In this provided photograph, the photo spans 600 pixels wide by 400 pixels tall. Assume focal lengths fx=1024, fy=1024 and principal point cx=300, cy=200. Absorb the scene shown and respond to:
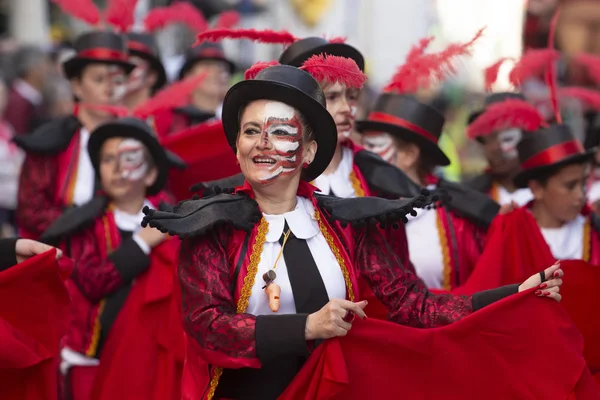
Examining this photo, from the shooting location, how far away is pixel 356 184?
536 centimetres

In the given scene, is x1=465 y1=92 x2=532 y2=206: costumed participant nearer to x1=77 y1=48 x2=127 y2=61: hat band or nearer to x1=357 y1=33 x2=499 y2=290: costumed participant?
x1=357 y1=33 x2=499 y2=290: costumed participant

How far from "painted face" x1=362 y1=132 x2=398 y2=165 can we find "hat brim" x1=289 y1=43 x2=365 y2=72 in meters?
1.04

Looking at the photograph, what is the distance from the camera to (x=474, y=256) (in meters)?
6.06

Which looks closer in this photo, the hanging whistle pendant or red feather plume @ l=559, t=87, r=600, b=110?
the hanging whistle pendant

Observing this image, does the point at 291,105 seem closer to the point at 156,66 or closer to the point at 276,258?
the point at 276,258

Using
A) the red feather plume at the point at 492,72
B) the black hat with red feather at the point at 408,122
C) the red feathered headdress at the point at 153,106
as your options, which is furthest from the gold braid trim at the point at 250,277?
the red feathered headdress at the point at 153,106

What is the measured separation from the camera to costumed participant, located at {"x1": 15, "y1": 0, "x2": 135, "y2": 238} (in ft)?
21.8

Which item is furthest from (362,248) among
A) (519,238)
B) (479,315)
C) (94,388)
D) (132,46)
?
(132,46)

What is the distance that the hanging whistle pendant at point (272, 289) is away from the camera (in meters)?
3.85

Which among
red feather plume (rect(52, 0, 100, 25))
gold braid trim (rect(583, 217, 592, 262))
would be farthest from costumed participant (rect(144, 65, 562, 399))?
red feather plume (rect(52, 0, 100, 25))

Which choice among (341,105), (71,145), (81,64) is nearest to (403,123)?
(341,105)

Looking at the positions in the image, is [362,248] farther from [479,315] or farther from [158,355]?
[158,355]

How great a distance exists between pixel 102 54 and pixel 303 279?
3768 millimetres

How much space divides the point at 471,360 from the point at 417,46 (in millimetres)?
2131
